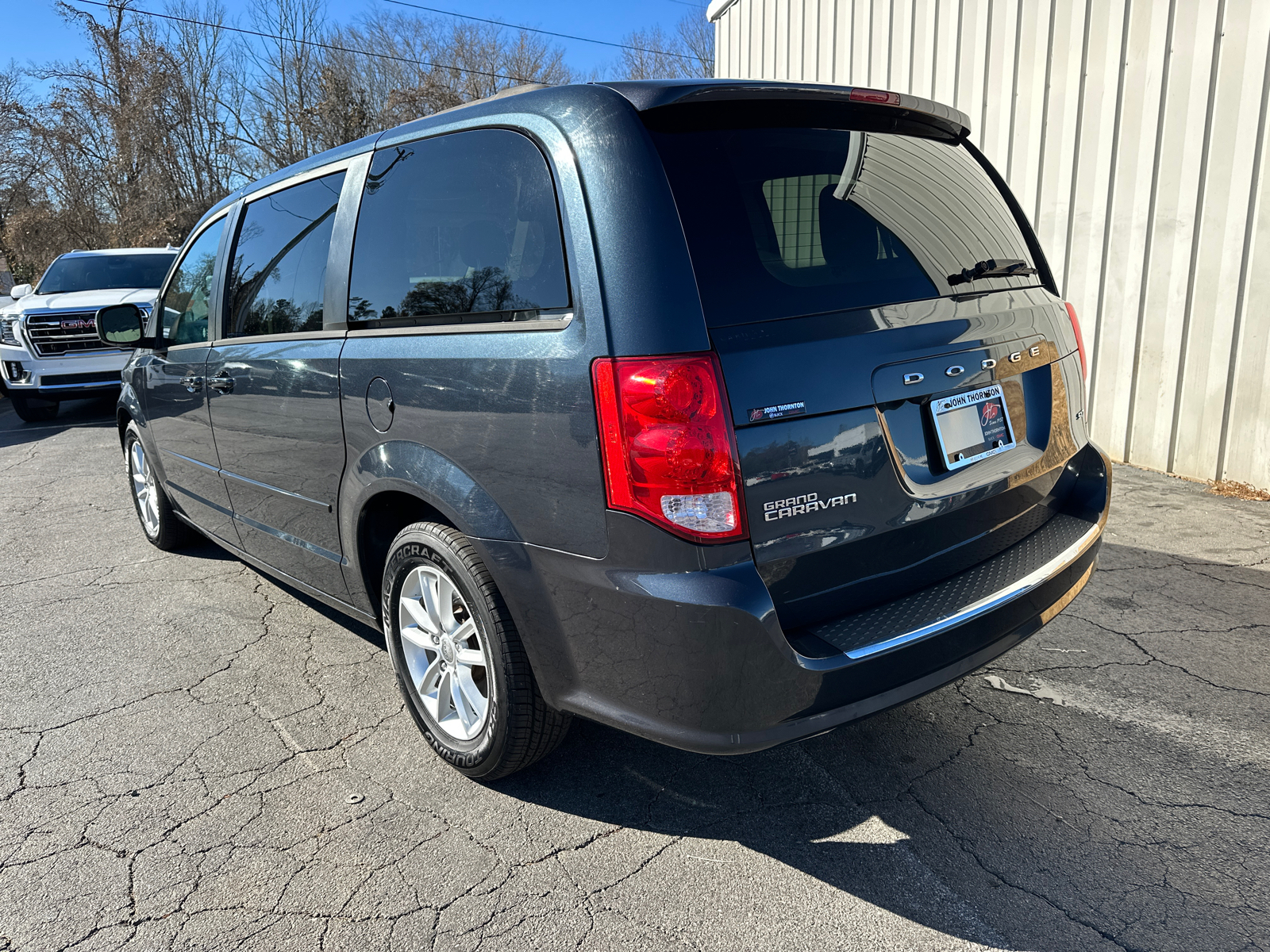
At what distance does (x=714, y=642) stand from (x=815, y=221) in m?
1.05

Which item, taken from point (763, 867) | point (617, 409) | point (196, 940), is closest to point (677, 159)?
point (617, 409)

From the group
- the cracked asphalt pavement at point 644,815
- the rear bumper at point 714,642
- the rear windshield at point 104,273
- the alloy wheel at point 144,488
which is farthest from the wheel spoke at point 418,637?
the rear windshield at point 104,273

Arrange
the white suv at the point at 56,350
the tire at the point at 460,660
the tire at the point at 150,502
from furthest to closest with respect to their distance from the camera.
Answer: the white suv at the point at 56,350 < the tire at the point at 150,502 < the tire at the point at 460,660

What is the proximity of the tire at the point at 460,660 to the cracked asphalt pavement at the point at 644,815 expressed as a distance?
0.16 meters

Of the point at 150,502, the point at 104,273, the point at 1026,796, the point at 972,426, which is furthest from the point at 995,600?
the point at 104,273

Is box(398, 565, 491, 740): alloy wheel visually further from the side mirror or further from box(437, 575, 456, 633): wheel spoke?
the side mirror

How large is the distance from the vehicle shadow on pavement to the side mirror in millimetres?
3212

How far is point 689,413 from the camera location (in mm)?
1900

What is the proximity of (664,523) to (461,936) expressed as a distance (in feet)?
3.52

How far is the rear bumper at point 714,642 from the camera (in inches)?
75.3

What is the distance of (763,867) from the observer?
2244 mm

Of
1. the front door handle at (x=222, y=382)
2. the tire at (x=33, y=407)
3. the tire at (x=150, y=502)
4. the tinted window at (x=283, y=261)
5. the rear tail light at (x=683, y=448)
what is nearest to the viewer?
the rear tail light at (x=683, y=448)

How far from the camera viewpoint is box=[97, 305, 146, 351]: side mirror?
4.43 meters

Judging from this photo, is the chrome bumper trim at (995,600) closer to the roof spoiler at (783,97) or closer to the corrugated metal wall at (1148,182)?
the roof spoiler at (783,97)
